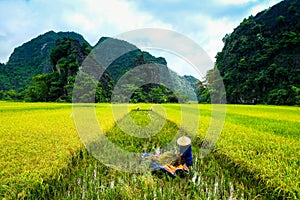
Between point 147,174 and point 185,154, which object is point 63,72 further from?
point 147,174

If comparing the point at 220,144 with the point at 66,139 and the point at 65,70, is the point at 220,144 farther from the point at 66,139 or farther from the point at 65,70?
the point at 65,70

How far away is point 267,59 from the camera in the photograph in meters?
24.1

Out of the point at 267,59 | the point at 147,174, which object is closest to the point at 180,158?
the point at 147,174

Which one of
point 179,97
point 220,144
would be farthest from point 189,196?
point 179,97

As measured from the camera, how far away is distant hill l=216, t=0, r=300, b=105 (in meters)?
21.3

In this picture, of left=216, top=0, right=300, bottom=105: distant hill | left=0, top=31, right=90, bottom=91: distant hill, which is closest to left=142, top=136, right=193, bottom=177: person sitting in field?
left=216, top=0, right=300, bottom=105: distant hill

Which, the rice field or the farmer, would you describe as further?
the farmer

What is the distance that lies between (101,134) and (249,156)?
3112 mm

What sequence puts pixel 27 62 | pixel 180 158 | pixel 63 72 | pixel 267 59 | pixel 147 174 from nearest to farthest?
pixel 147 174 → pixel 180 158 → pixel 267 59 → pixel 63 72 → pixel 27 62

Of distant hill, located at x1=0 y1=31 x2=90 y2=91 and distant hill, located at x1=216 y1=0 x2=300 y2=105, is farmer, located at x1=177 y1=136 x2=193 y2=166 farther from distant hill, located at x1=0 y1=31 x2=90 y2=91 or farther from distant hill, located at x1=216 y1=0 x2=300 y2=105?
distant hill, located at x1=0 y1=31 x2=90 y2=91

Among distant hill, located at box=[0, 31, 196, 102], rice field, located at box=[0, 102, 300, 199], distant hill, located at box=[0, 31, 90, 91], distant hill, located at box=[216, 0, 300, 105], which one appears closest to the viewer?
rice field, located at box=[0, 102, 300, 199]

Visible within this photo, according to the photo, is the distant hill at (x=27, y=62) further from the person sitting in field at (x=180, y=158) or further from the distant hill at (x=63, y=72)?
the person sitting in field at (x=180, y=158)

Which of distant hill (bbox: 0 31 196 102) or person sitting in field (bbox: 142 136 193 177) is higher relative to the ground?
distant hill (bbox: 0 31 196 102)

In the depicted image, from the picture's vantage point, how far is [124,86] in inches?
966
